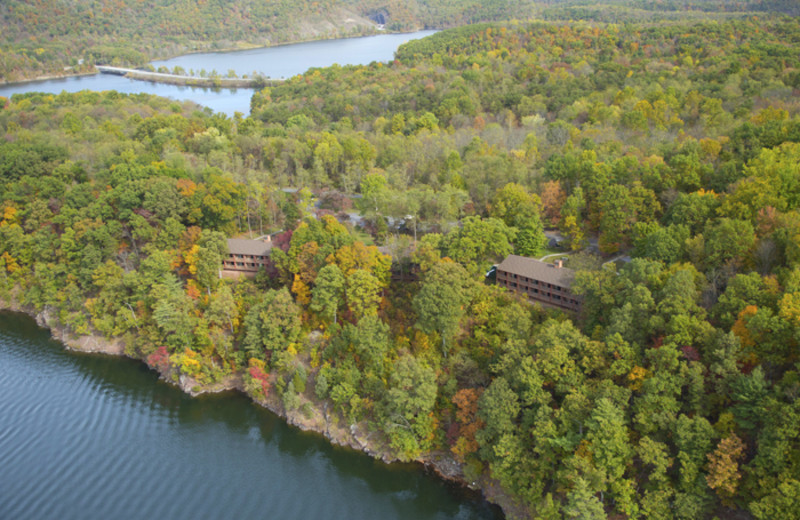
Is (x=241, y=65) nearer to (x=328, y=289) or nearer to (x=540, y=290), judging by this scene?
(x=328, y=289)

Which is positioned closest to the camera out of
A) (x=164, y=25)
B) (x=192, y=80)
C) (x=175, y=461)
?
(x=175, y=461)

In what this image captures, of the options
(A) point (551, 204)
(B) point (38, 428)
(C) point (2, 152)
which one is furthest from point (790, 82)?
(C) point (2, 152)

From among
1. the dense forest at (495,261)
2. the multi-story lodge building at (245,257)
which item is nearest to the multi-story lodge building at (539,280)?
the dense forest at (495,261)

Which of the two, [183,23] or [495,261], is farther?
[183,23]

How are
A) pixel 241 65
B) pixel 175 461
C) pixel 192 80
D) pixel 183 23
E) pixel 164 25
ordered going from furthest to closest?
pixel 183 23, pixel 164 25, pixel 241 65, pixel 192 80, pixel 175 461

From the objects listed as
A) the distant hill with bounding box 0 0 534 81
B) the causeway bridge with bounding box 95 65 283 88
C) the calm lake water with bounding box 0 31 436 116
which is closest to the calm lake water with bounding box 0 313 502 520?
the calm lake water with bounding box 0 31 436 116

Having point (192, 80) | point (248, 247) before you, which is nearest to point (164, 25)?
point (192, 80)

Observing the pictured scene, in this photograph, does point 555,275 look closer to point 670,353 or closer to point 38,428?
point 670,353

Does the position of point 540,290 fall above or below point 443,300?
below
